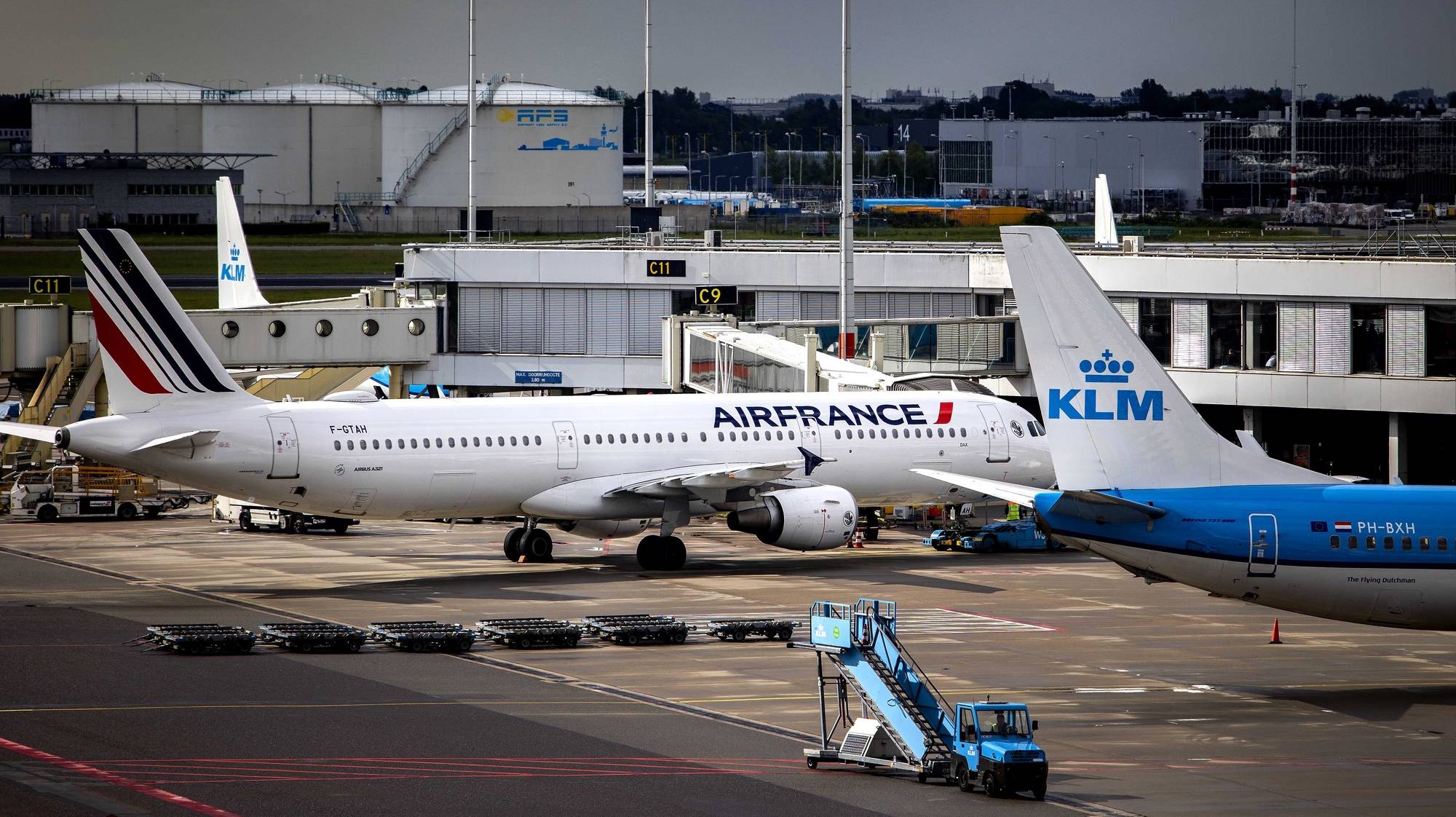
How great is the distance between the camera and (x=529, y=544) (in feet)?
151

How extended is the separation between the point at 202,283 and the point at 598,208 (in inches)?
2353

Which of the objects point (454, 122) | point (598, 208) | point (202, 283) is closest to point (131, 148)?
point (454, 122)

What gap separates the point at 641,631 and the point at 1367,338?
32.0 m

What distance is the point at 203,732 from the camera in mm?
25172

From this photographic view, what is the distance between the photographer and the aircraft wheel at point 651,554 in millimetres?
44781

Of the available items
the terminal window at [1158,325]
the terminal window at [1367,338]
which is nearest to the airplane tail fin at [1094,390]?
the terminal window at [1367,338]

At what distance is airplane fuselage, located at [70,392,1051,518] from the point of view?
39.6 m

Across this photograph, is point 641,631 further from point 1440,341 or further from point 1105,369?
point 1440,341

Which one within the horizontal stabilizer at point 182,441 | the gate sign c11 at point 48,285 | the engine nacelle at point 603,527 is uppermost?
the gate sign c11 at point 48,285

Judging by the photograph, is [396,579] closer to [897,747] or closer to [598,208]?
[897,747]

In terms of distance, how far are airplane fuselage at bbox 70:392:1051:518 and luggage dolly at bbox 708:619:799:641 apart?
1026 cm

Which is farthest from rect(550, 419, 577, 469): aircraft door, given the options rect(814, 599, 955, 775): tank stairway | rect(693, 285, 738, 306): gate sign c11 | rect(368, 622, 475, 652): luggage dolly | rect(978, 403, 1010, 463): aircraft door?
rect(693, 285, 738, 306): gate sign c11

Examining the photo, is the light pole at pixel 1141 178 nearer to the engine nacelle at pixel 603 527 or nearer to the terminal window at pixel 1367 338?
the terminal window at pixel 1367 338

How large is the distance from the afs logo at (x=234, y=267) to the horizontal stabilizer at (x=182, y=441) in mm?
34923
